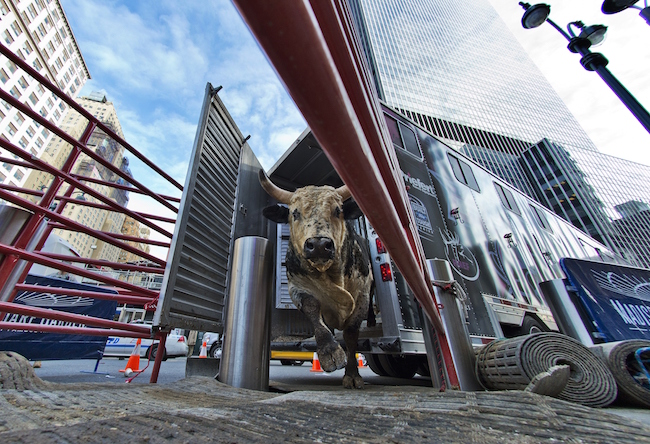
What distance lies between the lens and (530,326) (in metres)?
5.34

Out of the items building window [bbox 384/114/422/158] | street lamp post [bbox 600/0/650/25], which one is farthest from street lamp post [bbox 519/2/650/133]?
building window [bbox 384/114/422/158]

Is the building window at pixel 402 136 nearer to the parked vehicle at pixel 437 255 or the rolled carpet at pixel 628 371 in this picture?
the parked vehicle at pixel 437 255

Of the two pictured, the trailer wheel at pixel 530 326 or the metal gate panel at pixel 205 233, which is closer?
the metal gate panel at pixel 205 233

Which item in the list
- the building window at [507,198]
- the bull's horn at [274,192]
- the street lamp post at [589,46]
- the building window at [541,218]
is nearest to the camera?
the bull's horn at [274,192]

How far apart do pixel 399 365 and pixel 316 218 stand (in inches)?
151

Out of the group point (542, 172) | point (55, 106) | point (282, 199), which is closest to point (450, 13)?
point (542, 172)

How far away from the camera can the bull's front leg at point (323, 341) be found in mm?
2607

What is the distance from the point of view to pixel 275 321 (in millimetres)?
4996

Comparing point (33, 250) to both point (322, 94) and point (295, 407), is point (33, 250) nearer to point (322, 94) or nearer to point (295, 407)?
point (295, 407)

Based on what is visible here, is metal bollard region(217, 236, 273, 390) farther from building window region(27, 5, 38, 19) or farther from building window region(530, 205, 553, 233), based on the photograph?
building window region(27, 5, 38, 19)

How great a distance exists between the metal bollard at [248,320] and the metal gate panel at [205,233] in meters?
0.33

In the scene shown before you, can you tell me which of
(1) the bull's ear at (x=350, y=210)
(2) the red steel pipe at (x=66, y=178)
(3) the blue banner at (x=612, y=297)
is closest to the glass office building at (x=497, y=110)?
(3) the blue banner at (x=612, y=297)

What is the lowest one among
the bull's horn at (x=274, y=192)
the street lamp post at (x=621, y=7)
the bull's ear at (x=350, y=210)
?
the bull's ear at (x=350, y=210)

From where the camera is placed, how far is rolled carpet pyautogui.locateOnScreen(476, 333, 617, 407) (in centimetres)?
193
